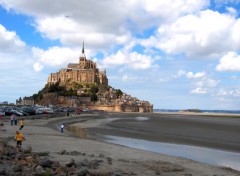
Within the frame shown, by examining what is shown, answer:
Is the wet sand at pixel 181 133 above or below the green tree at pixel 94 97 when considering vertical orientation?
below

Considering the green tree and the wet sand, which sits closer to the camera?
the wet sand

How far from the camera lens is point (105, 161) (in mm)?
18016

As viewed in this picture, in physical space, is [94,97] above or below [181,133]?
above

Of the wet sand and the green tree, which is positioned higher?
the green tree

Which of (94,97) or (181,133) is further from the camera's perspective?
(94,97)

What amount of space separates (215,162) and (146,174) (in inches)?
296

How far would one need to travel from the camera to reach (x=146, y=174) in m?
15.2

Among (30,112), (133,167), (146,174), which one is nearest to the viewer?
(146,174)

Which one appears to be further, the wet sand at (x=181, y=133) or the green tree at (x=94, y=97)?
the green tree at (x=94, y=97)

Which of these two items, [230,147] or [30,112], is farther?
[30,112]

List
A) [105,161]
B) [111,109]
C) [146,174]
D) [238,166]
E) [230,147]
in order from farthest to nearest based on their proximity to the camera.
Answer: [111,109] < [230,147] < [238,166] < [105,161] < [146,174]

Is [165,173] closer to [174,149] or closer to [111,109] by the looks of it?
[174,149]

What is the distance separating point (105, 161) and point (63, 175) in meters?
5.46

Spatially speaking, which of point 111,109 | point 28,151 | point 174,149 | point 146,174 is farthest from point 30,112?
point 111,109
